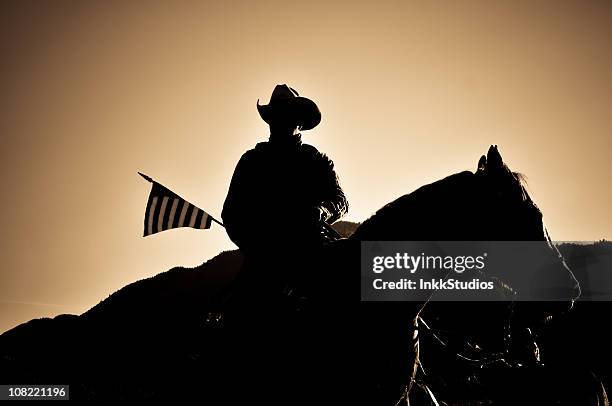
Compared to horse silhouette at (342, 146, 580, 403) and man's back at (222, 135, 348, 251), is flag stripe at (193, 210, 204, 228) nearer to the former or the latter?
man's back at (222, 135, 348, 251)

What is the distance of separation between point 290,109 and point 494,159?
2642 millimetres

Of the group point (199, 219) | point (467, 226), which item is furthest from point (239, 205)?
point (467, 226)

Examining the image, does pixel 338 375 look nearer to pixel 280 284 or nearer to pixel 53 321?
pixel 280 284

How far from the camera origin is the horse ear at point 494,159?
4605 millimetres

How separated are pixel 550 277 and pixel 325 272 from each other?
2.09m

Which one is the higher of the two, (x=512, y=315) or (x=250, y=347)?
(x=512, y=315)

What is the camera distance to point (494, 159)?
4.63 metres

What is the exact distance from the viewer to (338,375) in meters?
4.40

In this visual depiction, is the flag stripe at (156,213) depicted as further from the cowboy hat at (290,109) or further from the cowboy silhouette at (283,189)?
the cowboy hat at (290,109)

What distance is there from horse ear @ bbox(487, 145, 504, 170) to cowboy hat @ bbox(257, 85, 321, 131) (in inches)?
95.8

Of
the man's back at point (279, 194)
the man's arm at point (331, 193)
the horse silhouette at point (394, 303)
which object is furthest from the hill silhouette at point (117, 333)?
the man's back at point (279, 194)

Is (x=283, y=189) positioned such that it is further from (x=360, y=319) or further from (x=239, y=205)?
(x=360, y=319)

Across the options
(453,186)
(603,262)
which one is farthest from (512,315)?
(603,262)

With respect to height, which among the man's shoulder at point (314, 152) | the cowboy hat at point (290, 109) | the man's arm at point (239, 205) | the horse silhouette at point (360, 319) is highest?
the cowboy hat at point (290, 109)
